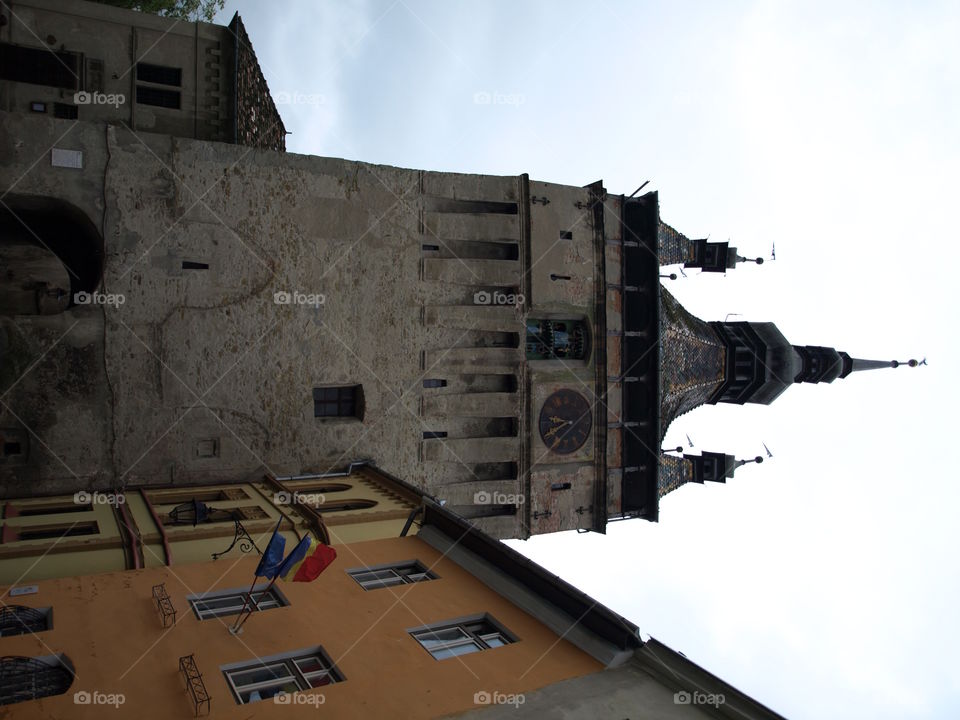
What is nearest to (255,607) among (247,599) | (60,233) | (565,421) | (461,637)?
(247,599)

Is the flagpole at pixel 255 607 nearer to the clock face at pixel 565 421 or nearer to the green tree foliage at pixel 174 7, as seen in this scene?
the clock face at pixel 565 421

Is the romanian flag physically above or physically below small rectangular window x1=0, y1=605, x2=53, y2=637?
above

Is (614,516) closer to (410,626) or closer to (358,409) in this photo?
(358,409)

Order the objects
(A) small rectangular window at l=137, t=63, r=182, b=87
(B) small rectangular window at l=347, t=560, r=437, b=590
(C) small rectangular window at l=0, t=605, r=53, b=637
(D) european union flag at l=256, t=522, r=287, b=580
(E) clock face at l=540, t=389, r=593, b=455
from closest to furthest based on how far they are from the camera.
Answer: (C) small rectangular window at l=0, t=605, r=53, b=637
(D) european union flag at l=256, t=522, r=287, b=580
(B) small rectangular window at l=347, t=560, r=437, b=590
(A) small rectangular window at l=137, t=63, r=182, b=87
(E) clock face at l=540, t=389, r=593, b=455

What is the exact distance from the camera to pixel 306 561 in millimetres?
11531

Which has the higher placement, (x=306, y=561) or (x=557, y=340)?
(x=557, y=340)

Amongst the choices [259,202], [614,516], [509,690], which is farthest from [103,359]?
[614,516]

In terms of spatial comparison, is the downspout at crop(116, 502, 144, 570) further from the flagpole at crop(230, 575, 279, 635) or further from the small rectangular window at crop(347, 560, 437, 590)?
the small rectangular window at crop(347, 560, 437, 590)

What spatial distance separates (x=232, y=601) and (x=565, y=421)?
1399 cm

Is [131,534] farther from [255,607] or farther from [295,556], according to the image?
[295,556]

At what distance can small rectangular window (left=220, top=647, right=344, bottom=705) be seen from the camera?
9266 mm

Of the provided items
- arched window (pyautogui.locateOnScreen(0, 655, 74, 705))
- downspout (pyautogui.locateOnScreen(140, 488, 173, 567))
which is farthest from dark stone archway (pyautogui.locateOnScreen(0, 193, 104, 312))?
arched window (pyautogui.locateOnScreen(0, 655, 74, 705))

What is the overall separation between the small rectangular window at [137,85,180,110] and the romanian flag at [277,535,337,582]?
15723 mm

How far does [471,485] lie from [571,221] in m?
8.57
